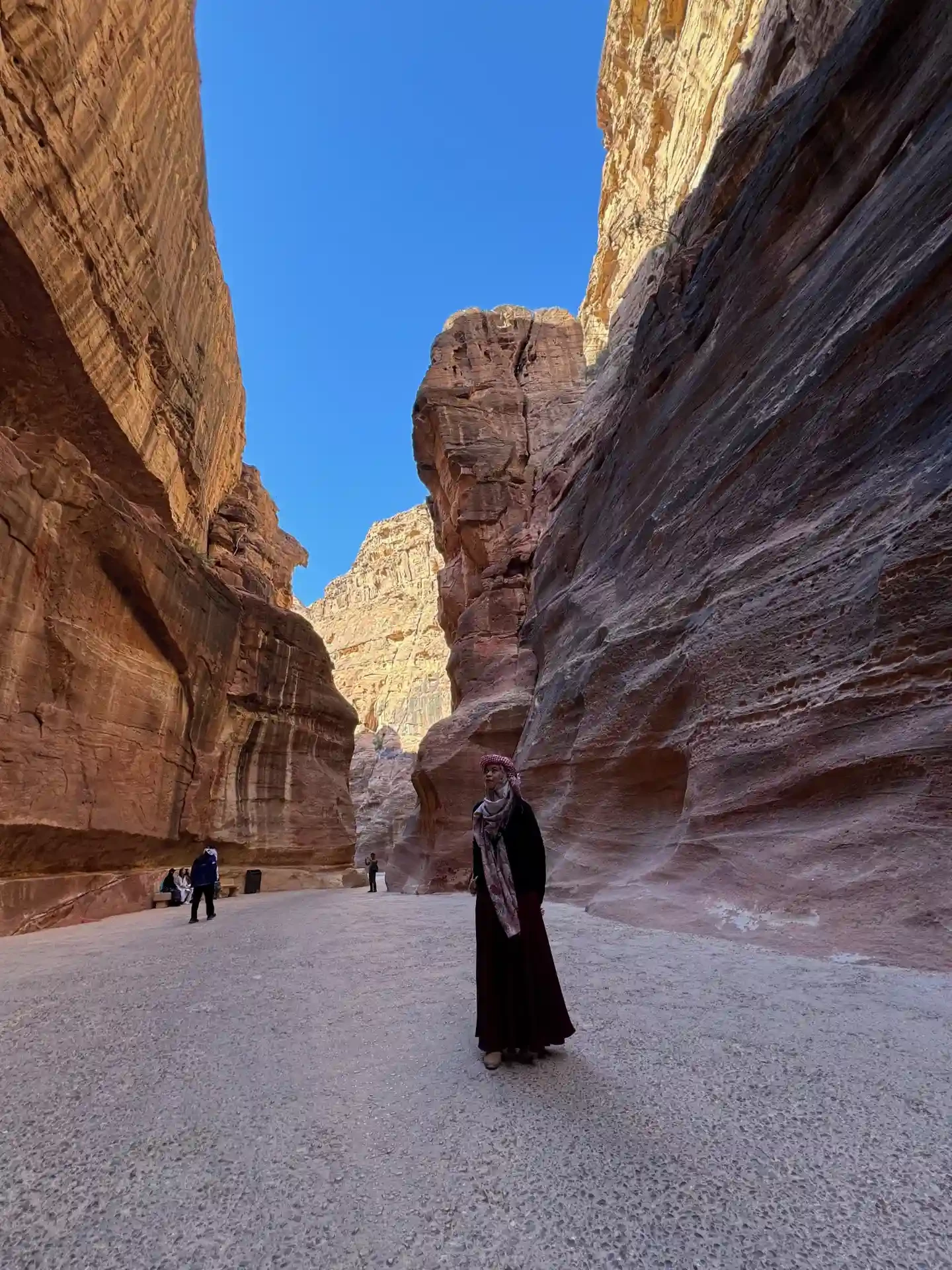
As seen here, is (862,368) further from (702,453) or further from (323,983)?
(323,983)

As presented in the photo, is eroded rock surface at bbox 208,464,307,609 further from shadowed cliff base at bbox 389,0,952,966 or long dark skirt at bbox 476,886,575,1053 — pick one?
long dark skirt at bbox 476,886,575,1053

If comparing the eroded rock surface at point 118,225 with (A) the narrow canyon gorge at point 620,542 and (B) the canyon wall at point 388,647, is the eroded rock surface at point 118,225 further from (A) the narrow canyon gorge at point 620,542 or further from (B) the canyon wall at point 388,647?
(B) the canyon wall at point 388,647

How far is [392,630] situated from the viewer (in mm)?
77312

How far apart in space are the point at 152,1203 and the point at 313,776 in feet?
64.5

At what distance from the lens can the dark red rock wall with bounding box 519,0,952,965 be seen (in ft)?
17.6

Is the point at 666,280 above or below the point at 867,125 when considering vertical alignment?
above

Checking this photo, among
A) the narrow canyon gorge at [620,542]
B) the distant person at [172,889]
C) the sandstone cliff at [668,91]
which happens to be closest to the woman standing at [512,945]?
the narrow canyon gorge at [620,542]

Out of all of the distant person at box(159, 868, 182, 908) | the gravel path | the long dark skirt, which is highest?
the distant person at box(159, 868, 182, 908)

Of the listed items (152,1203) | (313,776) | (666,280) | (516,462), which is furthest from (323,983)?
(516,462)

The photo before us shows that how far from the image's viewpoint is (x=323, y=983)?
483 centimetres

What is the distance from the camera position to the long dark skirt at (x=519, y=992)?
3.04 m

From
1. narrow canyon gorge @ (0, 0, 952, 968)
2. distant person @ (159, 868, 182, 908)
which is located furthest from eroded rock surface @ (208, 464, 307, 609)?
distant person @ (159, 868, 182, 908)

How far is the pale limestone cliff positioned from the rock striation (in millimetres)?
35136

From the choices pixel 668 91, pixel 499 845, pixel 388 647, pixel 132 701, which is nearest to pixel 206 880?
pixel 132 701
